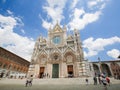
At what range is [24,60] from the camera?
46.2 metres

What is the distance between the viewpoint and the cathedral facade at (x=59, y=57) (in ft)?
82.9

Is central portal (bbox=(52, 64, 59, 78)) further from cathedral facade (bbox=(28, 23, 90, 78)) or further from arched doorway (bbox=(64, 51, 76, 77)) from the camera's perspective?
arched doorway (bbox=(64, 51, 76, 77))

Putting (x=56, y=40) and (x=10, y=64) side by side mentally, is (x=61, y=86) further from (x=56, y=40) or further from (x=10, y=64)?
(x=10, y=64)

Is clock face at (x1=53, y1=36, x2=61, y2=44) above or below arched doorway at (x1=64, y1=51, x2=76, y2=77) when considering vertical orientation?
above

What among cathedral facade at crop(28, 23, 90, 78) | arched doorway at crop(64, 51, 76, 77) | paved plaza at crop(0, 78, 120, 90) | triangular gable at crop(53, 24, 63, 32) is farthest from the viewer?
triangular gable at crop(53, 24, 63, 32)

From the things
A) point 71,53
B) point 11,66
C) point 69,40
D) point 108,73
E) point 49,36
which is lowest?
point 108,73

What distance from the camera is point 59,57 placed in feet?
90.6

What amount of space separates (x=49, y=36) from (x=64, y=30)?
557cm

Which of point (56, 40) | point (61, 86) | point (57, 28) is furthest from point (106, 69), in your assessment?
point (61, 86)

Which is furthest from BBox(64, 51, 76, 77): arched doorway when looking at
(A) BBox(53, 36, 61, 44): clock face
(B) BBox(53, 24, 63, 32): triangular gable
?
(B) BBox(53, 24, 63, 32): triangular gable

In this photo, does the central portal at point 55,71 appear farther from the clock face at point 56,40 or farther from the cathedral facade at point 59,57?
the clock face at point 56,40

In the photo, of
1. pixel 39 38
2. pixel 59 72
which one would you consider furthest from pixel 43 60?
pixel 39 38

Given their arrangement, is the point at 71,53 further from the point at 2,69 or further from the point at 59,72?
the point at 2,69

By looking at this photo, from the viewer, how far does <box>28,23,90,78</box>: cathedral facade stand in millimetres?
25281
